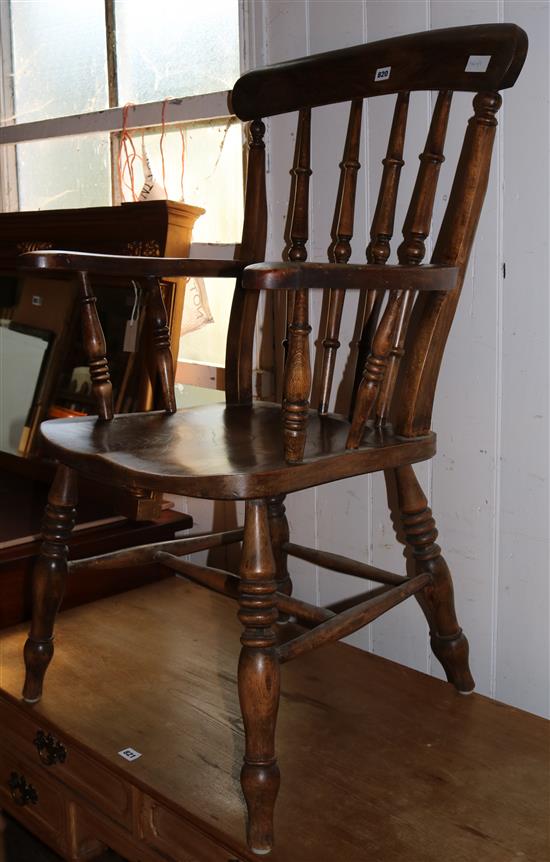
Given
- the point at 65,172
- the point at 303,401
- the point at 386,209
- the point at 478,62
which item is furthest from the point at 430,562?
the point at 65,172

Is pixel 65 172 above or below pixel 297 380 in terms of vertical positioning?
above

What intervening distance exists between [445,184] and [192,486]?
0.59 metres

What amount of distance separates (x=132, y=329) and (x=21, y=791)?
797mm

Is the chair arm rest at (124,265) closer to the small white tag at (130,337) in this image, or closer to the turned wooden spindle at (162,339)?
the turned wooden spindle at (162,339)

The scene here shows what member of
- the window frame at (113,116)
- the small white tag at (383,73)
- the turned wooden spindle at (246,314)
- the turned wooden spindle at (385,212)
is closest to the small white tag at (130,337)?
the window frame at (113,116)

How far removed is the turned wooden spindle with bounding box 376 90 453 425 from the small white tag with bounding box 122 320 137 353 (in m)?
0.64

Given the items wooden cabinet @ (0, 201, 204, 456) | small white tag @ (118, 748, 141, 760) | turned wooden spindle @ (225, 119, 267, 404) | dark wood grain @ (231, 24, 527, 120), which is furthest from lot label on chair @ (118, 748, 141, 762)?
dark wood grain @ (231, 24, 527, 120)

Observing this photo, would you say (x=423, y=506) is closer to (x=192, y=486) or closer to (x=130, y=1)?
(x=192, y=486)

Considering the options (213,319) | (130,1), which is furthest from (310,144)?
(130,1)

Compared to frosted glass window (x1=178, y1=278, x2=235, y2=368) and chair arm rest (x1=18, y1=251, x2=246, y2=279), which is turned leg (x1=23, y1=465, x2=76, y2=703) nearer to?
chair arm rest (x1=18, y1=251, x2=246, y2=279)

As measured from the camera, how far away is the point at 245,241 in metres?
1.32

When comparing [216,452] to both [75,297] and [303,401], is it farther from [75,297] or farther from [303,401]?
[75,297]

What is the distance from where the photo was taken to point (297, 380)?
863 mm

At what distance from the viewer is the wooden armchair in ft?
2.87
